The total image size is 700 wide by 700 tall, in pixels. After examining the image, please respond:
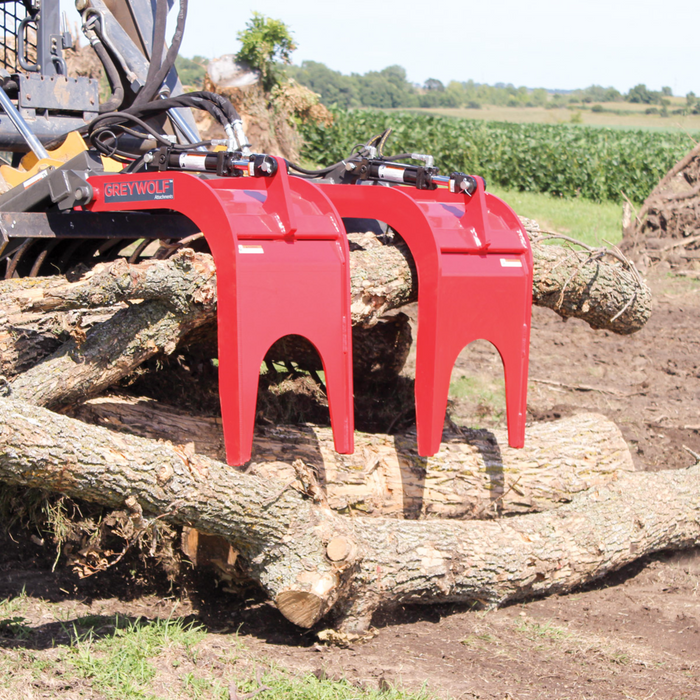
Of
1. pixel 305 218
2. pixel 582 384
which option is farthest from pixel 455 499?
pixel 582 384

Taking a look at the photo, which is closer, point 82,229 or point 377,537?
point 377,537

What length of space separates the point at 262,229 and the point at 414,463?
1.56 meters

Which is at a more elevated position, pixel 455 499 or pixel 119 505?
pixel 119 505

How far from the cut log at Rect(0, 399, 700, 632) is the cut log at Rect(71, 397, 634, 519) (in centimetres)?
21

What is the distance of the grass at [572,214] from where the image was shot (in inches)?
506

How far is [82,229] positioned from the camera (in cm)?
400

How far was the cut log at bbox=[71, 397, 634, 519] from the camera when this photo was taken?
3945 mm

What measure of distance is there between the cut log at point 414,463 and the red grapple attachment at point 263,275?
23.9 inches

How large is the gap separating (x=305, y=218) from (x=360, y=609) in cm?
173

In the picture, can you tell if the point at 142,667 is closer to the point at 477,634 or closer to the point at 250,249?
the point at 477,634

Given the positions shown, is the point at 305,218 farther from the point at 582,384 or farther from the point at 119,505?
the point at 582,384

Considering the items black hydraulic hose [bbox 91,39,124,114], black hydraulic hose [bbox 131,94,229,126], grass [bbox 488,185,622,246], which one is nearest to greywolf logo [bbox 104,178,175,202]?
black hydraulic hose [bbox 131,94,229,126]

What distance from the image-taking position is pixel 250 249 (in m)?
3.20

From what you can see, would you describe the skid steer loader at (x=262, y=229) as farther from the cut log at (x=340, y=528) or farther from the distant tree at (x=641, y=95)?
the distant tree at (x=641, y=95)
